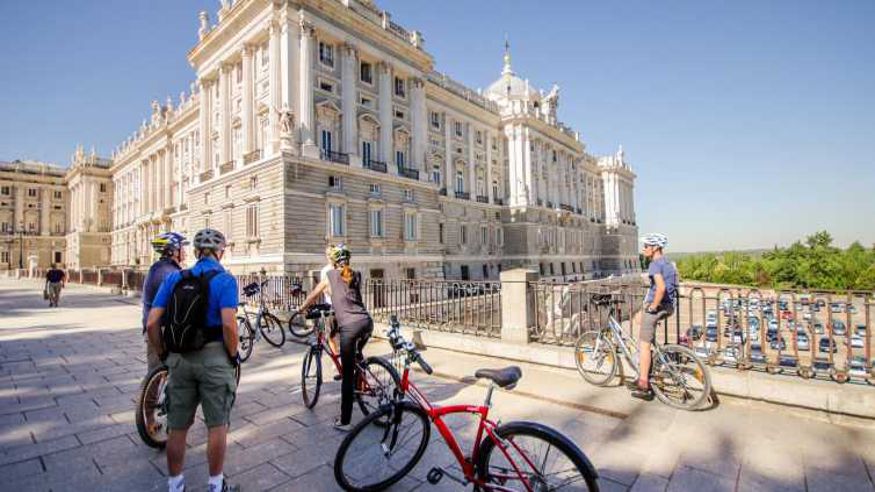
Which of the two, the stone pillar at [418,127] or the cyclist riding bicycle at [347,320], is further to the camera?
the stone pillar at [418,127]

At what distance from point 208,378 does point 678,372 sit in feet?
16.6

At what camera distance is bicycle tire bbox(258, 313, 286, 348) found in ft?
30.9

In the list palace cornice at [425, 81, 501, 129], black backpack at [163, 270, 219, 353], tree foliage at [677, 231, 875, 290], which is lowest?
tree foliage at [677, 231, 875, 290]

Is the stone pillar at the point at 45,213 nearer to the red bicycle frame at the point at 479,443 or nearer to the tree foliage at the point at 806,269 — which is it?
the red bicycle frame at the point at 479,443

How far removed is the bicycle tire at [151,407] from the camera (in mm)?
4105

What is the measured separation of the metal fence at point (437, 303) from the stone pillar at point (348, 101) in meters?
18.9

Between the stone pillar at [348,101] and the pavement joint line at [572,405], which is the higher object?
the stone pillar at [348,101]

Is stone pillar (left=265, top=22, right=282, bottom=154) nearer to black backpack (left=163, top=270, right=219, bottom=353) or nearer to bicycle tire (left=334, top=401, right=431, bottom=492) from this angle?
black backpack (left=163, top=270, right=219, bottom=353)

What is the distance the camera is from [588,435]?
14.2 feet

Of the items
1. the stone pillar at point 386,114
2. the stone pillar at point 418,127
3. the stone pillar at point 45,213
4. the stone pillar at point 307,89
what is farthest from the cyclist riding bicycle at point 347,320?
the stone pillar at point 45,213

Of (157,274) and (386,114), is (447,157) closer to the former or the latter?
(386,114)

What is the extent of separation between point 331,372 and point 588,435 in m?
4.17

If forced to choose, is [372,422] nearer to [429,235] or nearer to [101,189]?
[429,235]

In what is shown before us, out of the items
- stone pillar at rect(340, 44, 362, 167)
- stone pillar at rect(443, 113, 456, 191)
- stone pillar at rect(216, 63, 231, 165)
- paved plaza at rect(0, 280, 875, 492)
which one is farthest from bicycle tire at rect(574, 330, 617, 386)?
stone pillar at rect(443, 113, 456, 191)
